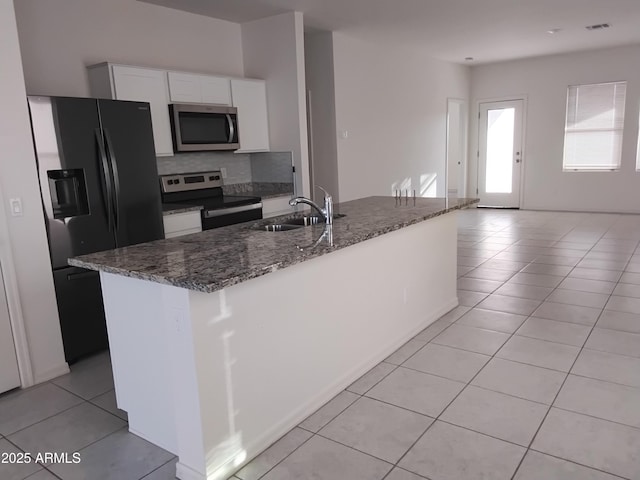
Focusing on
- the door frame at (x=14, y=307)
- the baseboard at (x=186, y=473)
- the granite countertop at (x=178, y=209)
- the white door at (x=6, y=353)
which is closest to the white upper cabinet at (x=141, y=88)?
the granite countertop at (x=178, y=209)

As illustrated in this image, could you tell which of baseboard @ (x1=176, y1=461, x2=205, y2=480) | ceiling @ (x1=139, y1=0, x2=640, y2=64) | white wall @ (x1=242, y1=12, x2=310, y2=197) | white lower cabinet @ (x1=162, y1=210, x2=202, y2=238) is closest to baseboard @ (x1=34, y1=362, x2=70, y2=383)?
white lower cabinet @ (x1=162, y1=210, x2=202, y2=238)

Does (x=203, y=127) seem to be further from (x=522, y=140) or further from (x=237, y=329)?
(x=522, y=140)

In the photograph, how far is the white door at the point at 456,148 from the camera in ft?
29.3

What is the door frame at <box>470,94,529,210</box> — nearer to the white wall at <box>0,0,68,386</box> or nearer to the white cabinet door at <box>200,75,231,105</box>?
the white cabinet door at <box>200,75,231,105</box>

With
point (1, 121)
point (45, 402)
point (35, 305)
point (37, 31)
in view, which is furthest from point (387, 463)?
point (37, 31)

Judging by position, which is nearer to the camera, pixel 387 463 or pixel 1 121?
pixel 387 463

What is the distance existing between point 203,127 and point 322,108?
78.3 inches

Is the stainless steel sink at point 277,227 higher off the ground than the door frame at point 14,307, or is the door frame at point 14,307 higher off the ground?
the stainless steel sink at point 277,227

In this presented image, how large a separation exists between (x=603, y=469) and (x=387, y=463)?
86cm

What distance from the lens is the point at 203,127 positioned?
4340 mm

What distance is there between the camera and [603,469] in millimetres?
1944

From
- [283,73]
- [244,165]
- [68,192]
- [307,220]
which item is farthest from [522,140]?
[68,192]

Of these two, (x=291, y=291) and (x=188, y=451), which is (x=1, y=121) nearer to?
(x=291, y=291)

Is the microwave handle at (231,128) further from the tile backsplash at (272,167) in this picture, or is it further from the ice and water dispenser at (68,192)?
the ice and water dispenser at (68,192)
